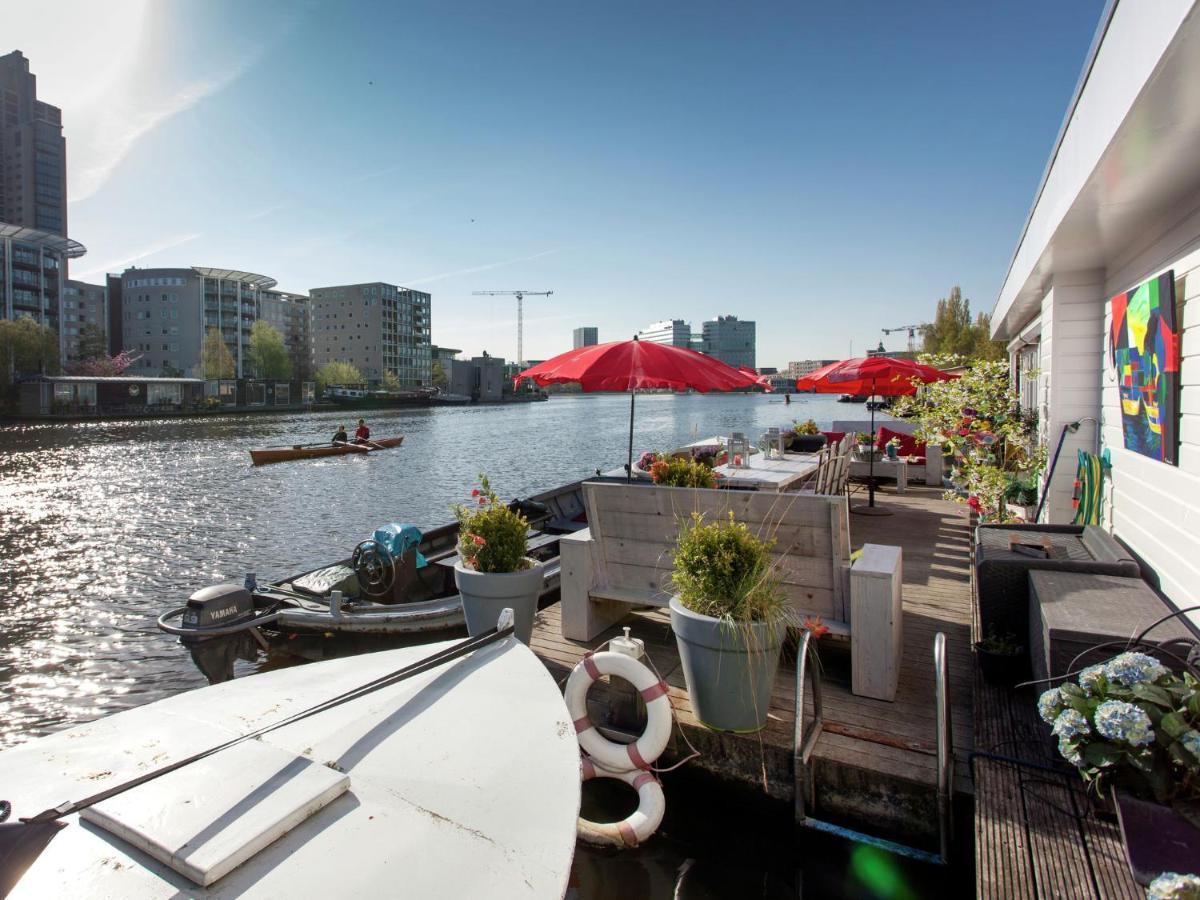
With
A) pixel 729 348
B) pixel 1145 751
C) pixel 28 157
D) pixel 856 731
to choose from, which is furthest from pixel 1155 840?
pixel 729 348

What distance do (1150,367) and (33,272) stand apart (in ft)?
338

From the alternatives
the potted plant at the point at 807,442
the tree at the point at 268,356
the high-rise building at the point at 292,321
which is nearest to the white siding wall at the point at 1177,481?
the potted plant at the point at 807,442

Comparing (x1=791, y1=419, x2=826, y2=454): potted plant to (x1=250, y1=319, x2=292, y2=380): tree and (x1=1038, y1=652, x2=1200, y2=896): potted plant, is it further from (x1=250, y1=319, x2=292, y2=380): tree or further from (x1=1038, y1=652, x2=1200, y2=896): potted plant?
(x1=250, y1=319, x2=292, y2=380): tree

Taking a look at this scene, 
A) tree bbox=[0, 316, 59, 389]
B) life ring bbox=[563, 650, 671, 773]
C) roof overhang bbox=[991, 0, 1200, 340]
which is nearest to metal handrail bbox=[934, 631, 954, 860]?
life ring bbox=[563, 650, 671, 773]

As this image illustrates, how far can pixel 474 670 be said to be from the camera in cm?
355

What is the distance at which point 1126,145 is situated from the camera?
10.9 feet

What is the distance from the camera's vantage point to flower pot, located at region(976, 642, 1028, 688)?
401 cm

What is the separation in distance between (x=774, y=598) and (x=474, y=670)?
5.68 feet

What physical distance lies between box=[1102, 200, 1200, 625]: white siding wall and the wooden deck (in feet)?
4.52

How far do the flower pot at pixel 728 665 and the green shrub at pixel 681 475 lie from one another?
9.80ft

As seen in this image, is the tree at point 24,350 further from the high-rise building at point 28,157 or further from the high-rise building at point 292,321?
the high-rise building at point 28,157

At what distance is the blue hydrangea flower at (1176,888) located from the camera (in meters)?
1.59

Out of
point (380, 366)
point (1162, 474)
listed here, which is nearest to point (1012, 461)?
point (1162, 474)

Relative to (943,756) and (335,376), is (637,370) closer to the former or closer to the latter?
(943,756)
